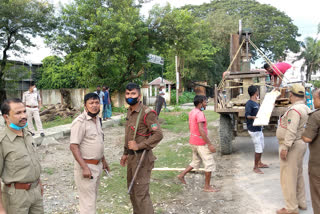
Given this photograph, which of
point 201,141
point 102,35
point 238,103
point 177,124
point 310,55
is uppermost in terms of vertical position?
point 310,55

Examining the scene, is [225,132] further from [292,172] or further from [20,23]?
[20,23]

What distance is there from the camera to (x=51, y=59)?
2177cm

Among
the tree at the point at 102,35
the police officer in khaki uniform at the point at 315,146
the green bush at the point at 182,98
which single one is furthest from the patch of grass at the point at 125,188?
the green bush at the point at 182,98

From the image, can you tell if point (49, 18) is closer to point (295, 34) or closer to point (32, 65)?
point (32, 65)

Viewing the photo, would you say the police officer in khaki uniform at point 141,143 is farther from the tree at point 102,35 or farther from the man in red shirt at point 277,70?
the tree at point 102,35

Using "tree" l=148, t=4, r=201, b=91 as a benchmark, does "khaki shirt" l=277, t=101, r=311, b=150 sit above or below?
below

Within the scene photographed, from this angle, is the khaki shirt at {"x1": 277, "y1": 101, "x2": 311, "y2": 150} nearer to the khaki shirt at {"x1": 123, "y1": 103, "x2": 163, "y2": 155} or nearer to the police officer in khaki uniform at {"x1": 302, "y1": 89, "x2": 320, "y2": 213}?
the police officer in khaki uniform at {"x1": 302, "y1": 89, "x2": 320, "y2": 213}

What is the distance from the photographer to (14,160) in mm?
2342

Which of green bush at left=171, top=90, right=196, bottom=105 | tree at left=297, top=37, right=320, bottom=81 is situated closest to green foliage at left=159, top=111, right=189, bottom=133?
green bush at left=171, top=90, right=196, bottom=105

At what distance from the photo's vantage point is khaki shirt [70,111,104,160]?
2.93 metres

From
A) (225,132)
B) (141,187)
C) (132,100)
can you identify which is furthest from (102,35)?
(141,187)

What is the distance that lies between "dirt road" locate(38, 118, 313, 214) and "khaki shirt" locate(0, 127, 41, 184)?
1729 mm

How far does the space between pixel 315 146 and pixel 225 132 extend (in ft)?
11.9

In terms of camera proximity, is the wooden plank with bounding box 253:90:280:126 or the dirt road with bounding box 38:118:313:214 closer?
the dirt road with bounding box 38:118:313:214
